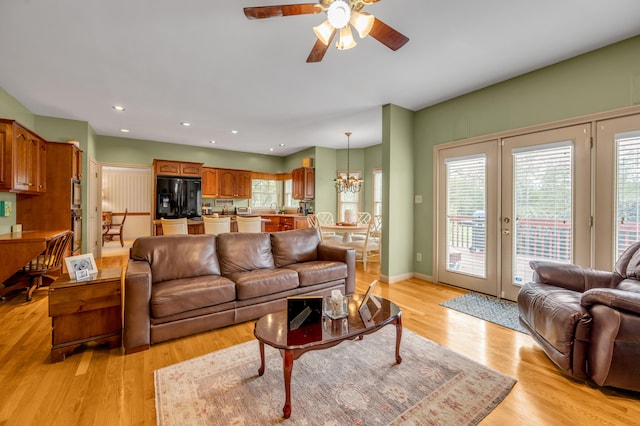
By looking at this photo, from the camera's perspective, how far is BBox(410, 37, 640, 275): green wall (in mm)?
2643

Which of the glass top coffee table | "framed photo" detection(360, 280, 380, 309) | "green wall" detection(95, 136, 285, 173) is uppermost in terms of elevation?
"green wall" detection(95, 136, 285, 173)

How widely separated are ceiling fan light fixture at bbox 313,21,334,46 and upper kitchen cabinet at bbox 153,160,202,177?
571cm

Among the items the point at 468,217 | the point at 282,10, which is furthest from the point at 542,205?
the point at 282,10

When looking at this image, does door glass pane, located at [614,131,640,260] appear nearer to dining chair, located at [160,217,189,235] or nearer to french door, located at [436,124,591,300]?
french door, located at [436,124,591,300]

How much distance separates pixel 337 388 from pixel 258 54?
3063 mm

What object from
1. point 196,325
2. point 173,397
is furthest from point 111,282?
point 173,397

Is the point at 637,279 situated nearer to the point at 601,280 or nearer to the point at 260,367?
the point at 601,280

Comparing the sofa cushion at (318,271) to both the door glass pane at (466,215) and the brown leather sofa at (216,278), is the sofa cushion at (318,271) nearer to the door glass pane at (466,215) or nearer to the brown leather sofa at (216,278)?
the brown leather sofa at (216,278)

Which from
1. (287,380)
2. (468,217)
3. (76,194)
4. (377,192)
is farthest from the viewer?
(377,192)

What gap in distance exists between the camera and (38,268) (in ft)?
11.0

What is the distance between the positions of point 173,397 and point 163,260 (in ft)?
4.56

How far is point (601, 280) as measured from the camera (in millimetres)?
2219

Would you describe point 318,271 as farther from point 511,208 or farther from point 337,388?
point 511,208

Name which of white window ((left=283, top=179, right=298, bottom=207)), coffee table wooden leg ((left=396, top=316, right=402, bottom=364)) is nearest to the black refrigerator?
white window ((left=283, top=179, right=298, bottom=207))
